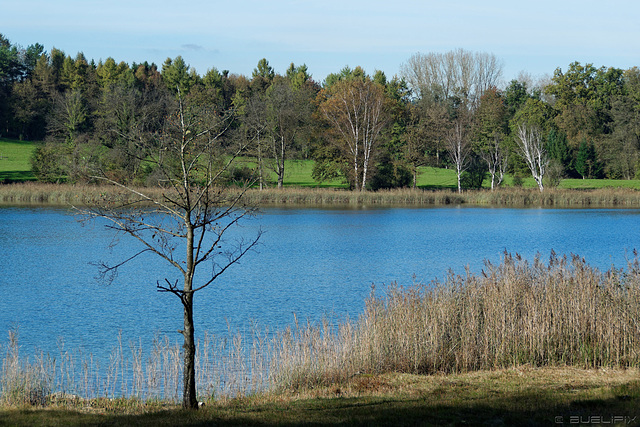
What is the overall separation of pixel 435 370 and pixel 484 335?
3.32ft

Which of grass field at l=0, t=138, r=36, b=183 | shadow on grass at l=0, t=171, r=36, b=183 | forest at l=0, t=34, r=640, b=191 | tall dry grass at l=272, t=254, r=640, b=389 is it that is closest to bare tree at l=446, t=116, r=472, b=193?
forest at l=0, t=34, r=640, b=191

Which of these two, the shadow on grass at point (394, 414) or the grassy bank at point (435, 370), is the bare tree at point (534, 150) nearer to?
the grassy bank at point (435, 370)

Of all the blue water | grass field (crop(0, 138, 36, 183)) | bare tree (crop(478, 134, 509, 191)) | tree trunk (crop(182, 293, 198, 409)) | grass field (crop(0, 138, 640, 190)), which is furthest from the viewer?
bare tree (crop(478, 134, 509, 191))

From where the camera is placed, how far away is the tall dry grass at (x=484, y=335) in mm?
9875

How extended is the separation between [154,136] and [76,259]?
17.2 meters

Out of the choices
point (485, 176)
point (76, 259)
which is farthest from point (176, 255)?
point (485, 176)

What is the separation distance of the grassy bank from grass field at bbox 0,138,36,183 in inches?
2179

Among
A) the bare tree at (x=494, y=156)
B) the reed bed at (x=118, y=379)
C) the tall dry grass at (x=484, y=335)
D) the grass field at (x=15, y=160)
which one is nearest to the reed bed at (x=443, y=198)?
the grass field at (x=15, y=160)

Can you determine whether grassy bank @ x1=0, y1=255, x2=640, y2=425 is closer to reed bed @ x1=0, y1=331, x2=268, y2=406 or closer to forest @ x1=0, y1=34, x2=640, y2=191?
reed bed @ x1=0, y1=331, x2=268, y2=406

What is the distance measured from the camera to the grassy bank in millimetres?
7270

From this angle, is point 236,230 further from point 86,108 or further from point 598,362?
point 86,108

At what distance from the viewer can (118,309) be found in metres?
16.0

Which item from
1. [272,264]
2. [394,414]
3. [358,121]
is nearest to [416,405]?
[394,414]

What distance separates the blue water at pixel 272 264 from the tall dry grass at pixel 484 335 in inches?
108
